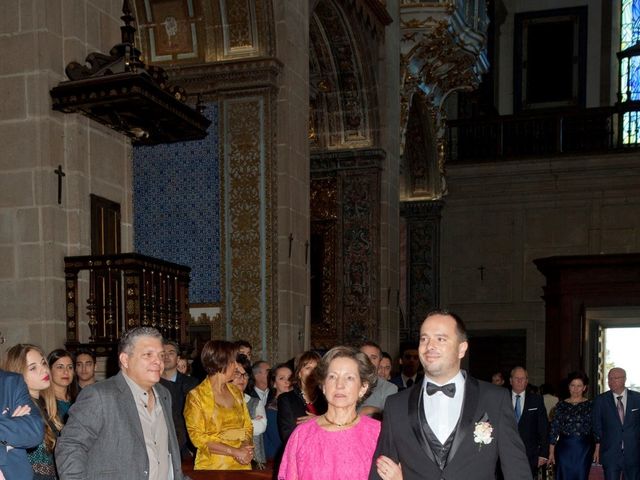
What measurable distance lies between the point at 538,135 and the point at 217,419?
593 inches

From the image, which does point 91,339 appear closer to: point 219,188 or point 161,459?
point 161,459

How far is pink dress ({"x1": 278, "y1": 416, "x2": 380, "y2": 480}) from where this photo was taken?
12.0ft

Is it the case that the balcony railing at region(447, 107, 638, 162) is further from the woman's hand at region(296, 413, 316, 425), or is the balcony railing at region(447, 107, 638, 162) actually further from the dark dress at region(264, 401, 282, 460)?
the woman's hand at region(296, 413, 316, 425)

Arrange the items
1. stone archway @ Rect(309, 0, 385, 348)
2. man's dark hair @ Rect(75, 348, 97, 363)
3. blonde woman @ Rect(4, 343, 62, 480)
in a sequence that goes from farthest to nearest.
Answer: stone archway @ Rect(309, 0, 385, 348) < man's dark hair @ Rect(75, 348, 97, 363) < blonde woman @ Rect(4, 343, 62, 480)

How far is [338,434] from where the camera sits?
3699 millimetres

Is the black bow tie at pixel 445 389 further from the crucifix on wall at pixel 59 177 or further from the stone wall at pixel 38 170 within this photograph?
the crucifix on wall at pixel 59 177

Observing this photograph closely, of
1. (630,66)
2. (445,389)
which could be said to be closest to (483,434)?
(445,389)

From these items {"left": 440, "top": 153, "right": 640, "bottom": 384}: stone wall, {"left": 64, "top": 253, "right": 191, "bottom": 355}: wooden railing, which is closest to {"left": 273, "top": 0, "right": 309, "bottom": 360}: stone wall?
{"left": 64, "top": 253, "right": 191, "bottom": 355}: wooden railing

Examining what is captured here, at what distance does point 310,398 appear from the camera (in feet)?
19.2

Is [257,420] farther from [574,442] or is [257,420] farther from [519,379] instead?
[574,442]

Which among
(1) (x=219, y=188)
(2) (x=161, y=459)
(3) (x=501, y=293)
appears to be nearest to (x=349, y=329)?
(1) (x=219, y=188)

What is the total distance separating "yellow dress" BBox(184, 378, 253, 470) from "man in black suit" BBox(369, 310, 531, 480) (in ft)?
6.22

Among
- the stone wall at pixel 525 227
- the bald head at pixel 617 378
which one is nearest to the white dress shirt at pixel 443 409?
the bald head at pixel 617 378

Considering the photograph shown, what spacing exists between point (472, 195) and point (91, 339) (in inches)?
542
